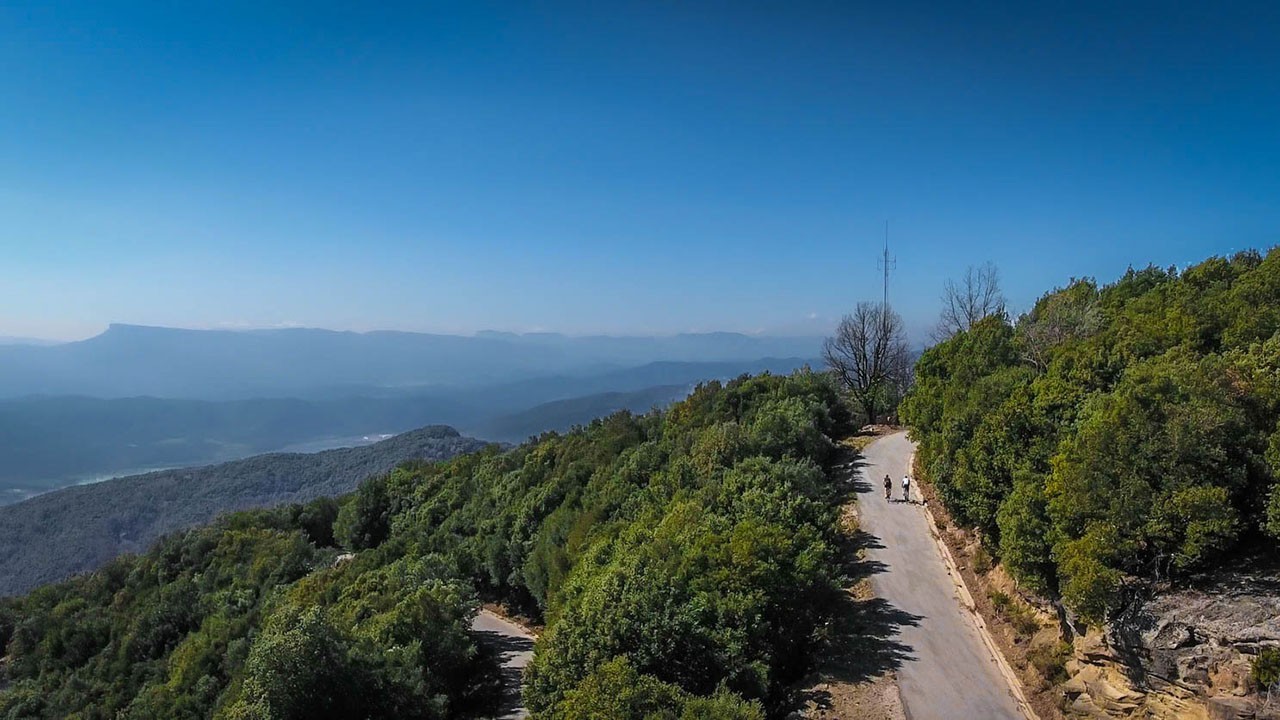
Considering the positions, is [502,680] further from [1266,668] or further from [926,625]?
[1266,668]

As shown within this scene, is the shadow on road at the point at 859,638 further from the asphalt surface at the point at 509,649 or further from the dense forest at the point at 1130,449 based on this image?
the asphalt surface at the point at 509,649

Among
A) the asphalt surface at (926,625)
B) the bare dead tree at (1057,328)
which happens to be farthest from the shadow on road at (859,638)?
the bare dead tree at (1057,328)

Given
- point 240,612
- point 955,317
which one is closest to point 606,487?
point 240,612

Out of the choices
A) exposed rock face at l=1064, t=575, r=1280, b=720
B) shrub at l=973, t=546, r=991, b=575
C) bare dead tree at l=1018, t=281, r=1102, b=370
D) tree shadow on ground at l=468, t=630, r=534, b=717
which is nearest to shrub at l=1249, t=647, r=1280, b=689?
exposed rock face at l=1064, t=575, r=1280, b=720

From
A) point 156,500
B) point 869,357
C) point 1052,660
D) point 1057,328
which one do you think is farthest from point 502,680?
point 156,500

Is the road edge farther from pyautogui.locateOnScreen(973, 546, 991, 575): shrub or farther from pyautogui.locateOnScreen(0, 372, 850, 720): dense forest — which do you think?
pyautogui.locateOnScreen(0, 372, 850, 720): dense forest

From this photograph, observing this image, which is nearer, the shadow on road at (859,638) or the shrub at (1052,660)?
the shrub at (1052,660)
